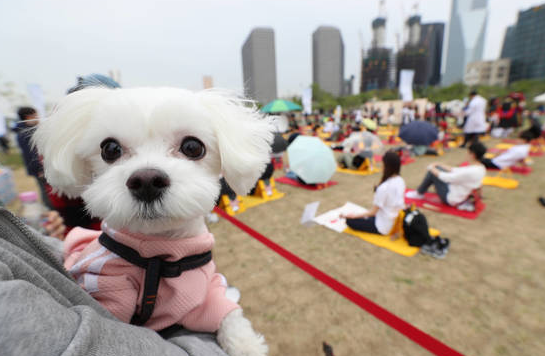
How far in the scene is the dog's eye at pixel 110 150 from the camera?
0.94 meters

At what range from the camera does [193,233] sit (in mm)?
1069

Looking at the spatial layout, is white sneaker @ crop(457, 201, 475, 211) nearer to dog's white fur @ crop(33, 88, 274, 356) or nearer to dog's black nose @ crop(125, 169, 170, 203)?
dog's white fur @ crop(33, 88, 274, 356)

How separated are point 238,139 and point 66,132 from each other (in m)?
0.69

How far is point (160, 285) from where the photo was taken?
988 mm

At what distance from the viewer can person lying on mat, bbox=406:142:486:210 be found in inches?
162

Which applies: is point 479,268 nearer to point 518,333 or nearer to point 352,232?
point 518,333

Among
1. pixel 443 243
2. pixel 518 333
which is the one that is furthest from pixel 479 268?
pixel 518 333

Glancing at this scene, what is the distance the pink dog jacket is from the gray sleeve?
338mm

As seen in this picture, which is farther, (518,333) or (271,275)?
(271,275)

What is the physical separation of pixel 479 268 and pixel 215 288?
10.8ft

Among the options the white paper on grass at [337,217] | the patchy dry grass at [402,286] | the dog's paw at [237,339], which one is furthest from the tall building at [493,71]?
the dog's paw at [237,339]

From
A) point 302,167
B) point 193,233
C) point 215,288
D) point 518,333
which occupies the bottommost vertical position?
point 518,333

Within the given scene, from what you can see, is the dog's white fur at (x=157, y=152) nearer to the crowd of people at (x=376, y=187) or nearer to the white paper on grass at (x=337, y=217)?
the crowd of people at (x=376, y=187)

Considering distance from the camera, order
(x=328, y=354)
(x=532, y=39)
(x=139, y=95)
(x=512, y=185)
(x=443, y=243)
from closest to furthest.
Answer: (x=139, y=95) < (x=328, y=354) < (x=443, y=243) < (x=512, y=185) < (x=532, y=39)
